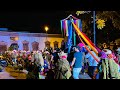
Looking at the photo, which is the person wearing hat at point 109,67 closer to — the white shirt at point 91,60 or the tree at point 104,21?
the white shirt at point 91,60

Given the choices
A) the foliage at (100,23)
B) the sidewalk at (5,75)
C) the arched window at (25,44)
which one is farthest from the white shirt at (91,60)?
the sidewalk at (5,75)

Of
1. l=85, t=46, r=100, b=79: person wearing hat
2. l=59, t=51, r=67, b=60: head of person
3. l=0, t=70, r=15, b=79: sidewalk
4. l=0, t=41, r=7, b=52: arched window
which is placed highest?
l=0, t=41, r=7, b=52: arched window

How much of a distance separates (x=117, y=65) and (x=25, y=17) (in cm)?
191

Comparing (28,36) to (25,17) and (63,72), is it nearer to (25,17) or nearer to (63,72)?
(25,17)

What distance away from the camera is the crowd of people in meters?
4.77

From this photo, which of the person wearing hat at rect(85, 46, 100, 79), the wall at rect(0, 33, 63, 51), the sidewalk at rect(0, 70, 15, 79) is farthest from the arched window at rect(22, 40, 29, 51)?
the person wearing hat at rect(85, 46, 100, 79)

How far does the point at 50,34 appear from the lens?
16.1ft

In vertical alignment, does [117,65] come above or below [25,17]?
below

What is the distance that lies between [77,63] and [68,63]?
0.54 ft

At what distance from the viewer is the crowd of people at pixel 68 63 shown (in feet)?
15.6

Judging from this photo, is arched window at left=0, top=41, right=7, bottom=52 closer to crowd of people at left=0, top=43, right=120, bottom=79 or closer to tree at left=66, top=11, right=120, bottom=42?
crowd of people at left=0, top=43, right=120, bottom=79
